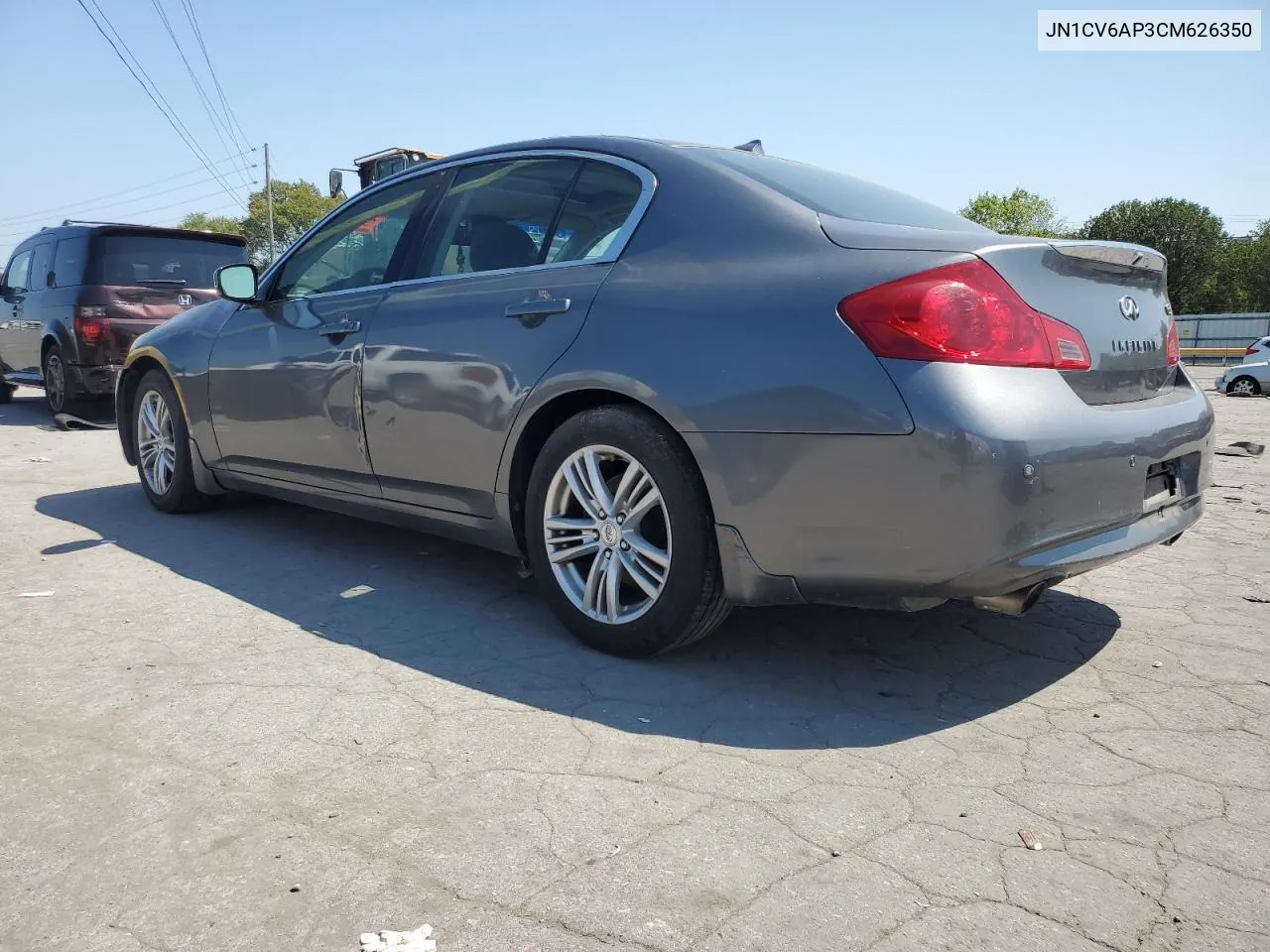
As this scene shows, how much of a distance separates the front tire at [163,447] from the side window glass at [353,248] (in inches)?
45.1

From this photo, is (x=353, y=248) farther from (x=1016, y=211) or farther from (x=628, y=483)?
(x=1016, y=211)

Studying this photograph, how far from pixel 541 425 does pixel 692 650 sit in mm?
915

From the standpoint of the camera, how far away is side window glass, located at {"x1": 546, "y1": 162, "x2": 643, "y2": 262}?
3.33m

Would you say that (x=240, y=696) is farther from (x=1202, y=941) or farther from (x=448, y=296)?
(x=1202, y=941)

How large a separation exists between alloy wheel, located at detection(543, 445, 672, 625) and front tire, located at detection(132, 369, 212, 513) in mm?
2877

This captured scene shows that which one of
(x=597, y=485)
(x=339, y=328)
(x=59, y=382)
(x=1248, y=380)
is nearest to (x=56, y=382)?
(x=59, y=382)

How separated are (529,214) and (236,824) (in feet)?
7.48

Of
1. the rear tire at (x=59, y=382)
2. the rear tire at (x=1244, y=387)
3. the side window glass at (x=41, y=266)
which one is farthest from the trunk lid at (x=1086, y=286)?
the rear tire at (x=1244, y=387)

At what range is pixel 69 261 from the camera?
9.95 metres

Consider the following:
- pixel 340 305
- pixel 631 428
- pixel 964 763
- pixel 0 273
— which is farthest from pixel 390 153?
pixel 964 763

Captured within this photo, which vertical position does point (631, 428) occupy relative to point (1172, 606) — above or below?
above

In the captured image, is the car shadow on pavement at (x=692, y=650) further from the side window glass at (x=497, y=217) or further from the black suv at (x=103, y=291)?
the black suv at (x=103, y=291)

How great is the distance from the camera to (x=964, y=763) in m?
2.50

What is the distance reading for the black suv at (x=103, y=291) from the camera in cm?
973
